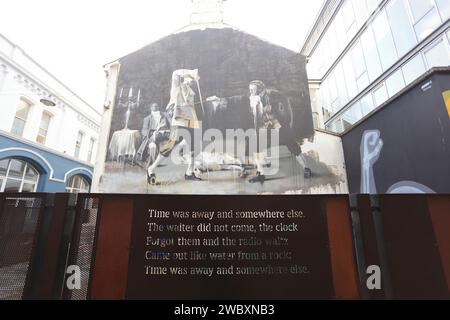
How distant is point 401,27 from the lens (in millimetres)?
10781

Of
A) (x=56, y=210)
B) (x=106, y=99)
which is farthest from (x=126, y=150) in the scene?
(x=56, y=210)

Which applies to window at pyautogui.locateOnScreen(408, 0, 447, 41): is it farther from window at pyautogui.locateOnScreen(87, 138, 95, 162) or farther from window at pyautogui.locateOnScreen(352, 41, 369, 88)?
window at pyautogui.locateOnScreen(87, 138, 95, 162)

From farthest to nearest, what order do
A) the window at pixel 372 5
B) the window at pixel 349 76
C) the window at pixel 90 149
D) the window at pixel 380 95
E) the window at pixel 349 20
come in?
the window at pixel 90 149, the window at pixel 349 20, the window at pixel 349 76, the window at pixel 372 5, the window at pixel 380 95

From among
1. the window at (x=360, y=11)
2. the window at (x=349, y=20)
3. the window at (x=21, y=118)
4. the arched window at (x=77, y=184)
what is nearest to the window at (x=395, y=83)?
the window at (x=360, y=11)

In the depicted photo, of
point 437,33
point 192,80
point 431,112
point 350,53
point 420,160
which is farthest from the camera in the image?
point 350,53

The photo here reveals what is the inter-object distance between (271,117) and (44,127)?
14360mm

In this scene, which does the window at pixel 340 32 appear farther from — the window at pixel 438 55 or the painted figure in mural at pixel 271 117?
the painted figure in mural at pixel 271 117

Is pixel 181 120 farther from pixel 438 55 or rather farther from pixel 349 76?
pixel 438 55

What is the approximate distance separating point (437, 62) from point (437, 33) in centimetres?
112

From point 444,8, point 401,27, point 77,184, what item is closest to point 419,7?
point 401,27

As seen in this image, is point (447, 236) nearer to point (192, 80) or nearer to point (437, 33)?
point (437, 33)

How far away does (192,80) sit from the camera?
42.9 feet

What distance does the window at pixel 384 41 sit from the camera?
1134 centimetres

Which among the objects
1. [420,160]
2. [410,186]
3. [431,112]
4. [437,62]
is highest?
[437,62]
